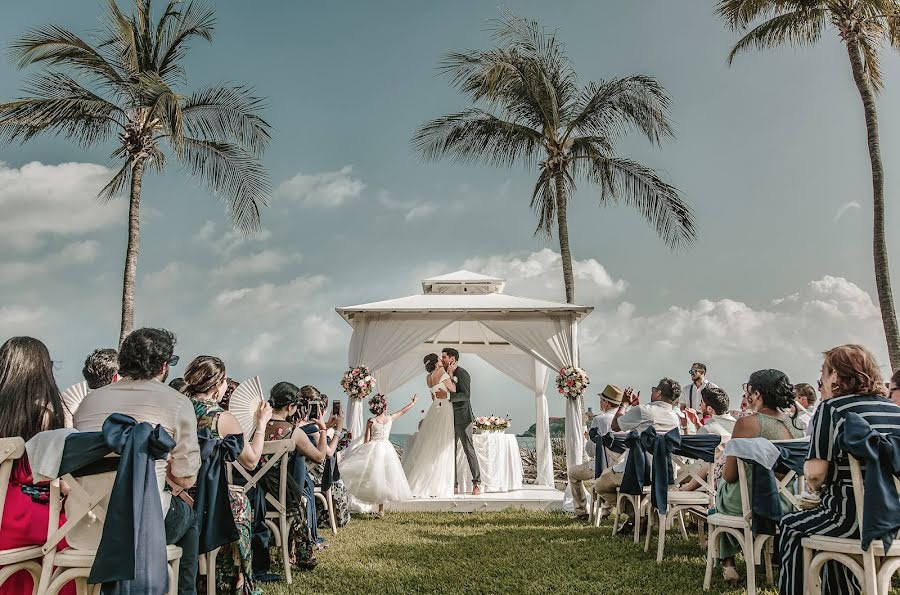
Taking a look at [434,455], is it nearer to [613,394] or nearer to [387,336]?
[387,336]

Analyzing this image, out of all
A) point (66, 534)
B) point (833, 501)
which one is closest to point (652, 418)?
point (833, 501)

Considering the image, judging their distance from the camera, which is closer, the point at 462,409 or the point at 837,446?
the point at 837,446

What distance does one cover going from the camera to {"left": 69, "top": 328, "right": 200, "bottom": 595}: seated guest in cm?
321

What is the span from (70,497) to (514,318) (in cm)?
871

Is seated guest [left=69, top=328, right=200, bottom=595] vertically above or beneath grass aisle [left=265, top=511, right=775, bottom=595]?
above

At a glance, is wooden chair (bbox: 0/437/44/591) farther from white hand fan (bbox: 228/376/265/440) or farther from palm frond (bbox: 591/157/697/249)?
palm frond (bbox: 591/157/697/249)

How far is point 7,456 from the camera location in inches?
117

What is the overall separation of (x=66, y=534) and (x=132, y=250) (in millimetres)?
10732

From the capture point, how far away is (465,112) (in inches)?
628

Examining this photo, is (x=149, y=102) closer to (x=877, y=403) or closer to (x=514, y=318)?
(x=514, y=318)

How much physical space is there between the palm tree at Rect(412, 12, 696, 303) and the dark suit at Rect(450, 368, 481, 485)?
4.93 metres

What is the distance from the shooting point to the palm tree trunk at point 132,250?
1241 cm

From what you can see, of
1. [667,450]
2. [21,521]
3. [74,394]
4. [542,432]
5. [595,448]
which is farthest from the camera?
[542,432]

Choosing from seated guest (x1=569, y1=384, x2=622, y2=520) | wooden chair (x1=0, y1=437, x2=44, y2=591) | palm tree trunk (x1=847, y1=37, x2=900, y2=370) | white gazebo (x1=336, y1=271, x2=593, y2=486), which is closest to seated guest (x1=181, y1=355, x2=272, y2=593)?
wooden chair (x1=0, y1=437, x2=44, y2=591)
